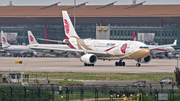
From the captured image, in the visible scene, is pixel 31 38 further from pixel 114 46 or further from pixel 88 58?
pixel 88 58

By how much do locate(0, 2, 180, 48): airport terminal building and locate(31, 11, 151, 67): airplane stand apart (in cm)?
7492

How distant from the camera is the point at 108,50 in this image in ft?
205

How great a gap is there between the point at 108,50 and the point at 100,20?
8348 cm

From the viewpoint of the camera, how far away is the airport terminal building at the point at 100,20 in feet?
461

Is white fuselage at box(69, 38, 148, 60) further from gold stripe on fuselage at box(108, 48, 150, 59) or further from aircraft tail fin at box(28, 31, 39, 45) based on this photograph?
aircraft tail fin at box(28, 31, 39, 45)

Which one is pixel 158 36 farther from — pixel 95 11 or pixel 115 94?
pixel 115 94

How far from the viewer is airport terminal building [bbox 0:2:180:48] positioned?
140 metres

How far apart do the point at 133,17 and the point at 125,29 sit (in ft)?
36.3

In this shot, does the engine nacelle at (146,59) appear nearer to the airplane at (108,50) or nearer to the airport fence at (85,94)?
the airplane at (108,50)

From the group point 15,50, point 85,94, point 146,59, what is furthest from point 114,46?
point 15,50

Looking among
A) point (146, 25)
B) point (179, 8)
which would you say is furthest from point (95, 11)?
point (179, 8)

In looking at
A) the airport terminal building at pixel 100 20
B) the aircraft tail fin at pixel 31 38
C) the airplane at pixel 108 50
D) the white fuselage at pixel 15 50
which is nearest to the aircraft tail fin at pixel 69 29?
the airplane at pixel 108 50

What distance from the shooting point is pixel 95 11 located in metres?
147

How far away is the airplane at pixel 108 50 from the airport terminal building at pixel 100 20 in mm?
74918
